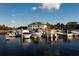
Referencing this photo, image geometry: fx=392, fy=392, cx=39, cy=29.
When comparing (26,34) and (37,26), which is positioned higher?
(37,26)

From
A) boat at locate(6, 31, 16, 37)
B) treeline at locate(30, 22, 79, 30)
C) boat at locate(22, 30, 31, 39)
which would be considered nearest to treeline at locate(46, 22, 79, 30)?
treeline at locate(30, 22, 79, 30)

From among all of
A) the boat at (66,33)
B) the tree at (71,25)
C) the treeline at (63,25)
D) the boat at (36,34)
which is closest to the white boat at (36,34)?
the boat at (36,34)

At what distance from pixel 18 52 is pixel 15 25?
348mm

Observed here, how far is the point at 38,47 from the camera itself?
4.98 meters

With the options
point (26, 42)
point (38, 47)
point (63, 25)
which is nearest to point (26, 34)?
point (26, 42)

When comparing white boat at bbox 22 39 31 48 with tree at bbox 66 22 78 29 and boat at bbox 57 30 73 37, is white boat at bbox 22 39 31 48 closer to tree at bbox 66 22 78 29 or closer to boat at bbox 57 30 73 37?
boat at bbox 57 30 73 37

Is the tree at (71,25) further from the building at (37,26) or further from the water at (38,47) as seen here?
the building at (37,26)

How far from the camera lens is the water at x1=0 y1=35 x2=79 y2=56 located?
16.2 ft

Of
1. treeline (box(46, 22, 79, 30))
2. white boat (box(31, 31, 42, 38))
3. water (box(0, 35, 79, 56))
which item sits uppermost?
treeline (box(46, 22, 79, 30))

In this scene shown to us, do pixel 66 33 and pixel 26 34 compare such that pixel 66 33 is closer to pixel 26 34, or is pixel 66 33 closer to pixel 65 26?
pixel 65 26

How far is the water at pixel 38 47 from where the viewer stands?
16.2 feet

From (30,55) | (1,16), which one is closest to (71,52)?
(30,55)

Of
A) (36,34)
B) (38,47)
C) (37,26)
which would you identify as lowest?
(38,47)

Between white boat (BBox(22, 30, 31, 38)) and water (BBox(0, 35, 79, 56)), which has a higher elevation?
white boat (BBox(22, 30, 31, 38))
